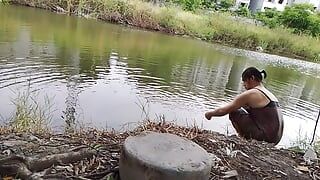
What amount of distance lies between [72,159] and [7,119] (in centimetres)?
235

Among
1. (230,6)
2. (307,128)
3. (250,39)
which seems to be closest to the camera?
(307,128)

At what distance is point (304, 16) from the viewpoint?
23.6 metres

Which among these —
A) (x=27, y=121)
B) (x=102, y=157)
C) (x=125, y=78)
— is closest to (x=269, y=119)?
(x=102, y=157)

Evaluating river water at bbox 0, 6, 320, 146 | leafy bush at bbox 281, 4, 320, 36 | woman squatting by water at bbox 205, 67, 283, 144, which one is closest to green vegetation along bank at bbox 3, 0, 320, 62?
leafy bush at bbox 281, 4, 320, 36

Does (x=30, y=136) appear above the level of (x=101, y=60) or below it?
above

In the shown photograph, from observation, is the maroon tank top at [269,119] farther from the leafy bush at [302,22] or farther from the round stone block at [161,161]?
the leafy bush at [302,22]

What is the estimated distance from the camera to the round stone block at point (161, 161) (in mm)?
2322

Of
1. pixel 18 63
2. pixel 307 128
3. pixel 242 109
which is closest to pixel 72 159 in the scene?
pixel 242 109

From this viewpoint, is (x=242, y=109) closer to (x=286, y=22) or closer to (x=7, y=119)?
(x=7, y=119)

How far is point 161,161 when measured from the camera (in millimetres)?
2371

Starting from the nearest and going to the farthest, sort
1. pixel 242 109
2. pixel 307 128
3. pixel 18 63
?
1. pixel 242 109
2. pixel 307 128
3. pixel 18 63

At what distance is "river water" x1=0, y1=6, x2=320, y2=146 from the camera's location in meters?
5.83

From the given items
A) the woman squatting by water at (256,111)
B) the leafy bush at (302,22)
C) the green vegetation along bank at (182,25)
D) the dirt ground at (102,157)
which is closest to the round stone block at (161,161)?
the dirt ground at (102,157)

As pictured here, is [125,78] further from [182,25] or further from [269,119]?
[182,25]
